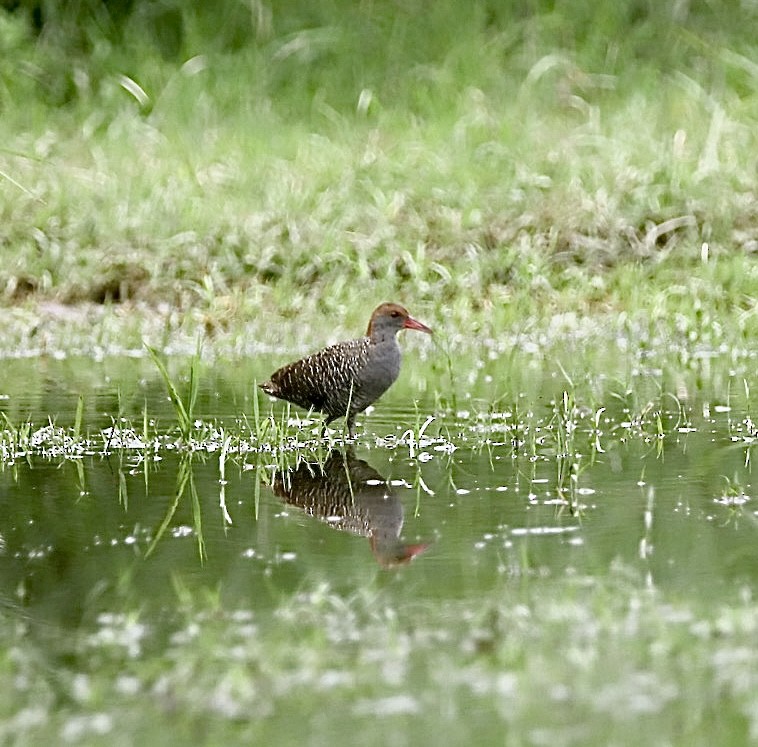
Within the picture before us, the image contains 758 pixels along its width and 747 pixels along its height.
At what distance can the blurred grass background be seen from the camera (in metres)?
12.7

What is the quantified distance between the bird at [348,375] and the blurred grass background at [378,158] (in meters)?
3.52

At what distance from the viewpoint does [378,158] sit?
46.3 feet

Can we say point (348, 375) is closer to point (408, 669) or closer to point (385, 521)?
point (385, 521)

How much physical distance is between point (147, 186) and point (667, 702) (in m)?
10.4

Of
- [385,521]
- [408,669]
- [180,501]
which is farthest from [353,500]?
[408,669]

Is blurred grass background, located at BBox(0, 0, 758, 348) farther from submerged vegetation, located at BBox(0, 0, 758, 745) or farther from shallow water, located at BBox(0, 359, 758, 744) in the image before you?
shallow water, located at BBox(0, 359, 758, 744)

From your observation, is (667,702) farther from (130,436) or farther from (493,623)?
(130,436)

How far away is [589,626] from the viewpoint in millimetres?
4633

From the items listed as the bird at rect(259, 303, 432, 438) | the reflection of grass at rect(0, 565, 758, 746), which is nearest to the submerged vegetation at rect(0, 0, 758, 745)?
the reflection of grass at rect(0, 565, 758, 746)

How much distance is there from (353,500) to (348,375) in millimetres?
1606

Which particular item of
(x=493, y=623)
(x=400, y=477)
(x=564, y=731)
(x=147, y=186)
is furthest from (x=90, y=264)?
(x=564, y=731)

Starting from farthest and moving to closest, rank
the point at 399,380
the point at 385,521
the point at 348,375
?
the point at 399,380 < the point at 348,375 < the point at 385,521

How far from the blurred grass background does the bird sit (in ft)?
11.5

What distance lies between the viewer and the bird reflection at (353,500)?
19.1 ft
